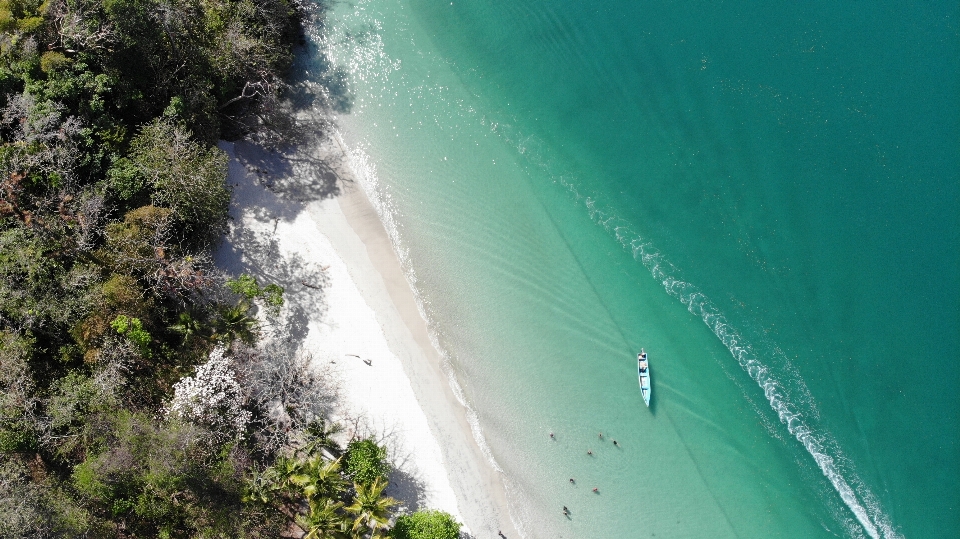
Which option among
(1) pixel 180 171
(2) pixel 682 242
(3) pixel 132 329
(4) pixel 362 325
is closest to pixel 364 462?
(4) pixel 362 325

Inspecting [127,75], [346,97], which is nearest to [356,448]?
[346,97]

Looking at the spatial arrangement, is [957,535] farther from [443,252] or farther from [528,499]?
[443,252]

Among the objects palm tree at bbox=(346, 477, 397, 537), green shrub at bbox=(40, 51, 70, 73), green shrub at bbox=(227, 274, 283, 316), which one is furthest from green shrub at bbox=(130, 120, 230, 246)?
palm tree at bbox=(346, 477, 397, 537)

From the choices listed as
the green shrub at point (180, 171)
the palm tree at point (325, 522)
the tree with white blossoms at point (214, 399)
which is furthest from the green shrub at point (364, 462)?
the green shrub at point (180, 171)

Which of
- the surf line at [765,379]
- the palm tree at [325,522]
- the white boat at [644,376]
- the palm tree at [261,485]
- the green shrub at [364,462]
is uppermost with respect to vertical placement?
the surf line at [765,379]

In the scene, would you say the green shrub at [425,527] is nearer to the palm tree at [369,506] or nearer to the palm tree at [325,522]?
the palm tree at [369,506]

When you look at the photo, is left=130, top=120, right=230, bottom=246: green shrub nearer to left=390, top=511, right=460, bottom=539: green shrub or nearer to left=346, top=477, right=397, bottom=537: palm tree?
left=346, top=477, right=397, bottom=537: palm tree
